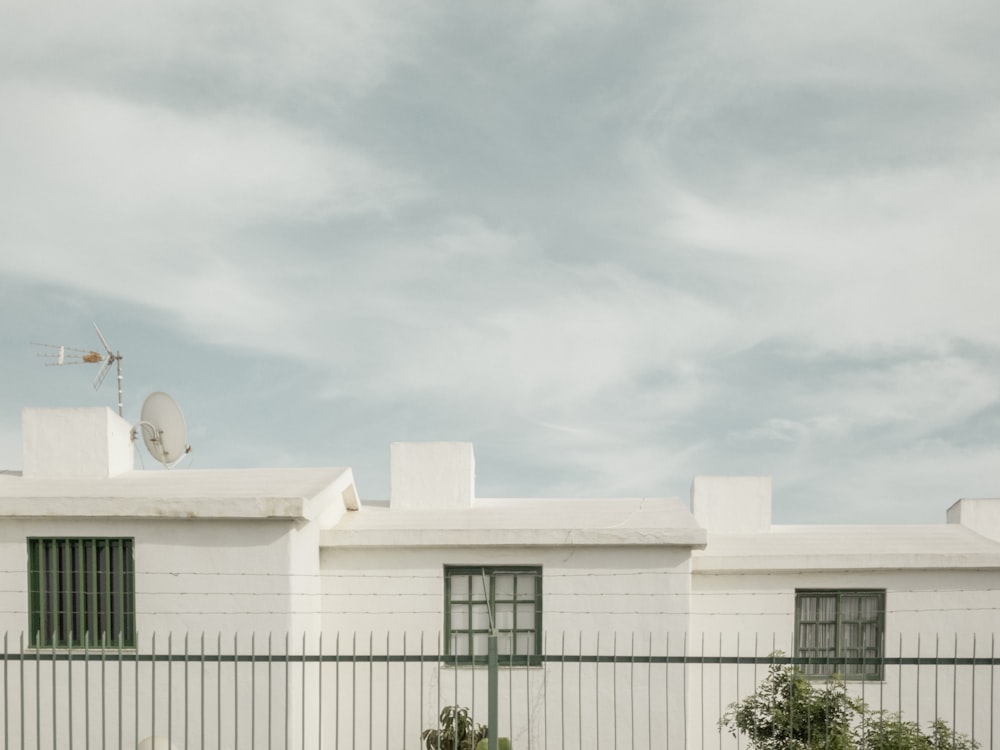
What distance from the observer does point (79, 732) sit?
15.0 m

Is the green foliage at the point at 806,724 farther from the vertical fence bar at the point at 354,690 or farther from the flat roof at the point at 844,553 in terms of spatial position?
the vertical fence bar at the point at 354,690

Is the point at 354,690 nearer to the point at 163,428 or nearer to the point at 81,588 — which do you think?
the point at 81,588

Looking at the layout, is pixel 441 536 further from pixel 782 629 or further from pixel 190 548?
pixel 782 629

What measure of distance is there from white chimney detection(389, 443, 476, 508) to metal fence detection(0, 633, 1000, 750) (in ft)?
11.0

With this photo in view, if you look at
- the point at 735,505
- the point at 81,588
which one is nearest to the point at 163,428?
the point at 81,588

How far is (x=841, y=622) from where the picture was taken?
17.9 m

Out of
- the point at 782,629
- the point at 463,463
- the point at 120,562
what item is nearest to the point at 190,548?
the point at 120,562

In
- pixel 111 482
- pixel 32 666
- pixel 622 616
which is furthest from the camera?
pixel 111 482

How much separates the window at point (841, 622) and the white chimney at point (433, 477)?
225 inches

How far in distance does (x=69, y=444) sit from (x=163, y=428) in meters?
1.53

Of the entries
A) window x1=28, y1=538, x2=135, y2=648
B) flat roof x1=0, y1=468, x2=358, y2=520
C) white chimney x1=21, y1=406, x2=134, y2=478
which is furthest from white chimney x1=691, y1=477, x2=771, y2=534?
window x1=28, y1=538, x2=135, y2=648

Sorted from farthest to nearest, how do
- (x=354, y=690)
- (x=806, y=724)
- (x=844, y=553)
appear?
(x=844, y=553) → (x=806, y=724) → (x=354, y=690)

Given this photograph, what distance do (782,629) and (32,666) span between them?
35.4ft

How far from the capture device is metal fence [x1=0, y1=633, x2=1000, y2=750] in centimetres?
1455
